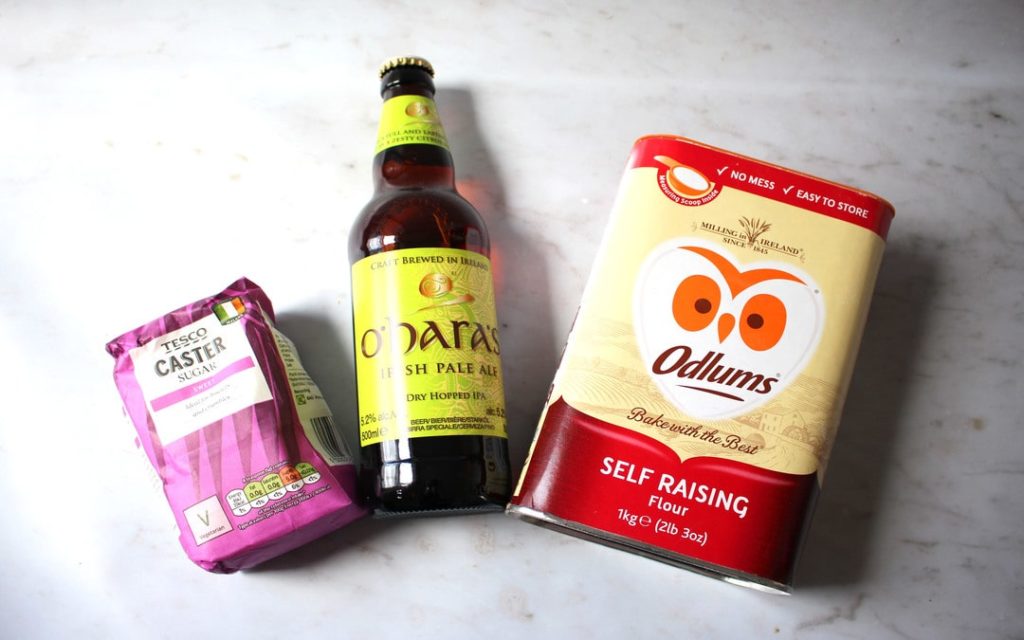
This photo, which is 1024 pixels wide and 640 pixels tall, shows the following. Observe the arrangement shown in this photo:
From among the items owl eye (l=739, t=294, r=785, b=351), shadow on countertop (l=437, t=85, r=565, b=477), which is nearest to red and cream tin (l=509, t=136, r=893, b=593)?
owl eye (l=739, t=294, r=785, b=351)

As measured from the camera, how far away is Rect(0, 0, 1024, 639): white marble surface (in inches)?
39.4

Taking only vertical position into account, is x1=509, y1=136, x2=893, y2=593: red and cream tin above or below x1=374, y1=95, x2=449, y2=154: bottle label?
below

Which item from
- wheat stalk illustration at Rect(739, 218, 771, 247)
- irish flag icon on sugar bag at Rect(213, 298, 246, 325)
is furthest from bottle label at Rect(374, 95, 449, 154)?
wheat stalk illustration at Rect(739, 218, 771, 247)

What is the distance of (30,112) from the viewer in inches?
44.8

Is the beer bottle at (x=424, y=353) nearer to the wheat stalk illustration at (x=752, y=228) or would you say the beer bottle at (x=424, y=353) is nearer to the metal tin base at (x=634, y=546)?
the metal tin base at (x=634, y=546)

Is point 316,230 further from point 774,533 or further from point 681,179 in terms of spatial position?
point 774,533

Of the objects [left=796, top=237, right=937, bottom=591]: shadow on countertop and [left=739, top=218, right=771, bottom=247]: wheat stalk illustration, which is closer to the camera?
[left=739, top=218, right=771, bottom=247]: wheat stalk illustration

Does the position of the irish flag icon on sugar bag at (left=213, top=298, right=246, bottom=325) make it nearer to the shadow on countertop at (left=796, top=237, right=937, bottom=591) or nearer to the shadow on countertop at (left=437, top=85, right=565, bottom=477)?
the shadow on countertop at (left=437, top=85, right=565, bottom=477)

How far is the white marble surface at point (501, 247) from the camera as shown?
1.00 meters

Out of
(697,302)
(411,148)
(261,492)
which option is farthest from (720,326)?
(261,492)

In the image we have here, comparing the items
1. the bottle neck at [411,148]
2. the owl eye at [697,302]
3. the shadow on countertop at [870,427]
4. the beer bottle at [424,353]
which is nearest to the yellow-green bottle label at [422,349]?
the beer bottle at [424,353]

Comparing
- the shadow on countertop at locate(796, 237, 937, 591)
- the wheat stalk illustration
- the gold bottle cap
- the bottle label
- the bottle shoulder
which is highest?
the gold bottle cap

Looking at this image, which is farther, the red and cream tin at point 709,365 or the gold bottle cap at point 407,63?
the gold bottle cap at point 407,63

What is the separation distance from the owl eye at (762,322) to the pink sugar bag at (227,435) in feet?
1.57
